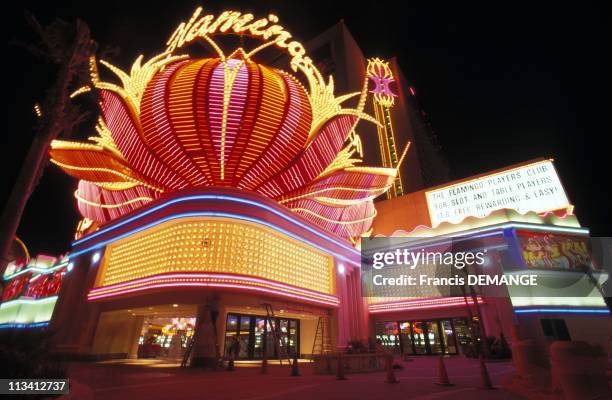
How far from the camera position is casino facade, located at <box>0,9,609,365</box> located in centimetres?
1638

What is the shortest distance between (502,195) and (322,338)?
22.7 m

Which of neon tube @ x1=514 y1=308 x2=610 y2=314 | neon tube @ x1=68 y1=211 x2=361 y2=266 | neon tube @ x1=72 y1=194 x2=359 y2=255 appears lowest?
neon tube @ x1=514 y1=308 x2=610 y2=314

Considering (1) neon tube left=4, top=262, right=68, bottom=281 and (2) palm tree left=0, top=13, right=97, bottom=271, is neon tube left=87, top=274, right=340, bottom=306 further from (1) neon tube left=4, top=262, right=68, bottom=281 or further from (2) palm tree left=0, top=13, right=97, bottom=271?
(1) neon tube left=4, top=262, right=68, bottom=281

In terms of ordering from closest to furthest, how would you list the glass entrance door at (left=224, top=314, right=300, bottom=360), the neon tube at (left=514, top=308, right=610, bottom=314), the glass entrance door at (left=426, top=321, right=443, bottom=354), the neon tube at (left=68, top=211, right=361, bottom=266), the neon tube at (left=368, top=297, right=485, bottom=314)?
the neon tube at (left=68, top=211, right=361, bottom=266)
the glass entrance door at (left=224, top=314, right=300, bottom=360)
the neon tube at (left=514, top=308, right=610, bottom=314)
the neon tube at (left=368, top=297, right=485, bottom=314)
the glass entrance door at (left=426, top=321, right=443, bottom=354)

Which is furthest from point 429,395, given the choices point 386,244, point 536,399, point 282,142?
point 386,244

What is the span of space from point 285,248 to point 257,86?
10312mm

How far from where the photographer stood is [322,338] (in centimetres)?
2047

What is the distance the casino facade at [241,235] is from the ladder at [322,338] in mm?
142

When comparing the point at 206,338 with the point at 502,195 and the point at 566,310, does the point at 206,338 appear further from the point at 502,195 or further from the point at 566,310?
the point at 502,195

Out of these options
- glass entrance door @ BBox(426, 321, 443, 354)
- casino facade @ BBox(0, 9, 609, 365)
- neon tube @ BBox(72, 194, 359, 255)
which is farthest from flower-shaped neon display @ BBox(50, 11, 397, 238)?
glass entrance door @ BBox(426, 321, 443, 354)

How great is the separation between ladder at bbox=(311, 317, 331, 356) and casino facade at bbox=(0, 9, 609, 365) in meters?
0.14

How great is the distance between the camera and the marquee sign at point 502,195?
29.4 meters

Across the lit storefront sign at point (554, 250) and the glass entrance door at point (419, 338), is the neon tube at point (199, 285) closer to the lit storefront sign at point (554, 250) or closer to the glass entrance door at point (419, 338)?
the glass entrance door at point (419, 338)

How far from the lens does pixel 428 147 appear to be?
235 ft
